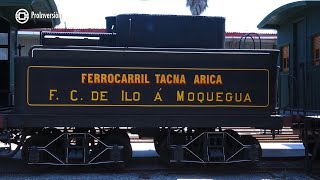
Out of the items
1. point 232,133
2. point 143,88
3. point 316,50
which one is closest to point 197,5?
point 316,50

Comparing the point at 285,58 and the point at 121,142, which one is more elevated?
the point at 285,58

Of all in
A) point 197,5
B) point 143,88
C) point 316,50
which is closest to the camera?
point 143,88

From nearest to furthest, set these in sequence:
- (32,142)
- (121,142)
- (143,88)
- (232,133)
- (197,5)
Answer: (143,88)
(32,142)
(121,142)
(232,133)
(197,5)

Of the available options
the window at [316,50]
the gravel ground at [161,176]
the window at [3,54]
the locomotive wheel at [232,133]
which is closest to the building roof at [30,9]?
the window at [3,54]

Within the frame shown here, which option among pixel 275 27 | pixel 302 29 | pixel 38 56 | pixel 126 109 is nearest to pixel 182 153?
pixel 126 109

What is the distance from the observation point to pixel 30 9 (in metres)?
7.97

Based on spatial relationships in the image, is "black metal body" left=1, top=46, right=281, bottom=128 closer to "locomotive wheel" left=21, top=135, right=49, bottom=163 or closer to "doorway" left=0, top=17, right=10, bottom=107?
"locomotive wheel" left=21, top=135, right=49, bottom=163

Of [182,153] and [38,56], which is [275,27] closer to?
[182,153]

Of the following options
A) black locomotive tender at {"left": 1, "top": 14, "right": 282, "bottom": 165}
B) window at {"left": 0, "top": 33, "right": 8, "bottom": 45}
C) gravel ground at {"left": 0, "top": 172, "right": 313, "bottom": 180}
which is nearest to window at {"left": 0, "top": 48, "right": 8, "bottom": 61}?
window at {"left": 0, "top": 33, "right": 8, "bottom": 45}

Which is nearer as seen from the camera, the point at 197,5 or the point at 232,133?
the point at 232,133

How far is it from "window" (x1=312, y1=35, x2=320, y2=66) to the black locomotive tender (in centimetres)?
99

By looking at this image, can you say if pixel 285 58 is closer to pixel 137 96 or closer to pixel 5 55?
pixel 137 96

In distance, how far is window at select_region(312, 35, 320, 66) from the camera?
7.79 metres

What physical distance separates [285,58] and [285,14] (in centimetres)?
101
